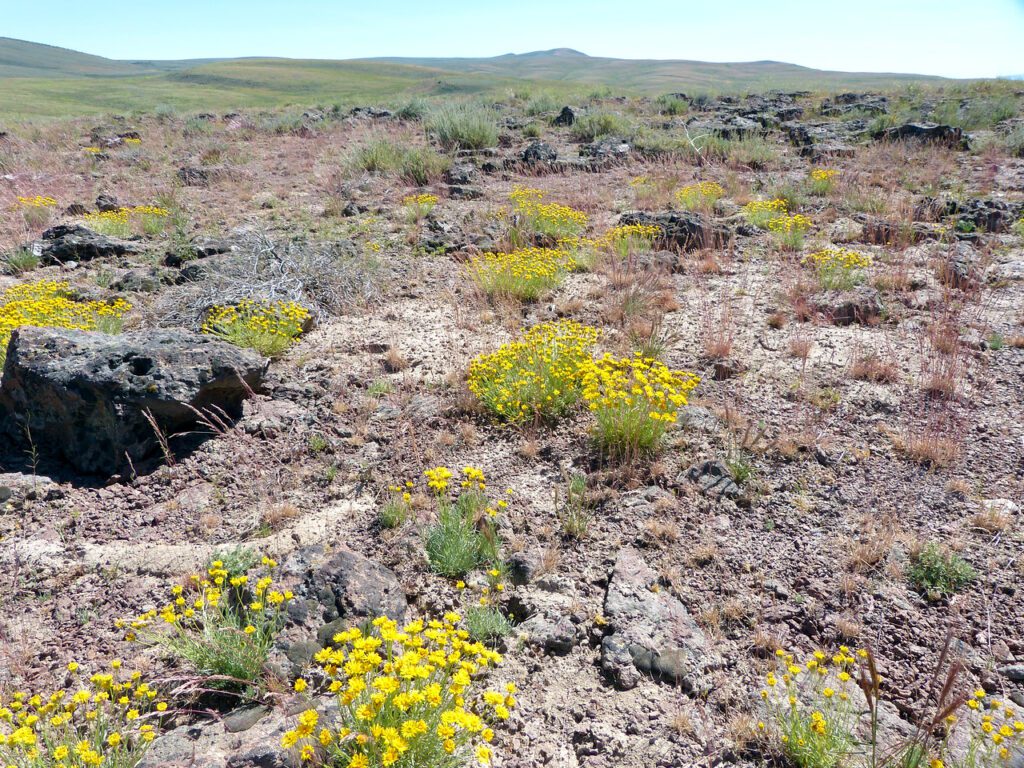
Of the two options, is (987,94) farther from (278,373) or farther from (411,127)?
(278,373)

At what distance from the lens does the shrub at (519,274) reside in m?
7.02

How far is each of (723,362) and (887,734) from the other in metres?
3.45

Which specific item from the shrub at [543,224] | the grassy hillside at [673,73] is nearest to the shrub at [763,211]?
the shrub at [543,224]

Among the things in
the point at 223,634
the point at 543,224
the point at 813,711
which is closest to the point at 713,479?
the point at 813,711

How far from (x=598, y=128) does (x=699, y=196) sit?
27.8 feet

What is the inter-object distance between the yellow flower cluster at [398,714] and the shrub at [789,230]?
24.2 ft

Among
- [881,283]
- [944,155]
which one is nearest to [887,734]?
[881,283]

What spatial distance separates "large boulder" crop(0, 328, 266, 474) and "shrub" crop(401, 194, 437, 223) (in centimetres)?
560

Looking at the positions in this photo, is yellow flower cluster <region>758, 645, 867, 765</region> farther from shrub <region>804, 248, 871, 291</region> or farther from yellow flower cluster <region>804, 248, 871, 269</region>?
yellow flower cluster <region>804, 248, 871, 269</region>

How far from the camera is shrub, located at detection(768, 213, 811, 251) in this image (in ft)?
26.7

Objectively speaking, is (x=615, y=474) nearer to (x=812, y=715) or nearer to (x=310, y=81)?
(x=812, y=715)

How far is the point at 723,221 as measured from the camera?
916cm

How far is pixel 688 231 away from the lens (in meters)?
8.47

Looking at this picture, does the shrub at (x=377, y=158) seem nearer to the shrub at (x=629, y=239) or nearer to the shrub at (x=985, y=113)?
the shrub at (x=629, y=239)
